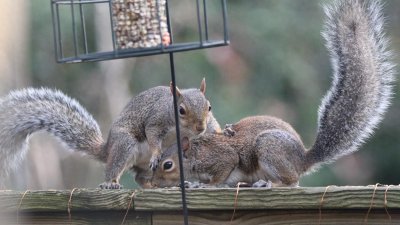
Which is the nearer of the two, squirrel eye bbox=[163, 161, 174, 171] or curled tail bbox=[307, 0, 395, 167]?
curled tail bbox=[307, 0, 395, 167]

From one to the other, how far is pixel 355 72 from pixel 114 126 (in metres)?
0.93

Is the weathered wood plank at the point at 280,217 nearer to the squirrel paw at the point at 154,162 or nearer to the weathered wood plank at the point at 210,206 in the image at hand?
the weathered wood plank at the point at 210,206

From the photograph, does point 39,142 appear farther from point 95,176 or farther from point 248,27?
point 248,27

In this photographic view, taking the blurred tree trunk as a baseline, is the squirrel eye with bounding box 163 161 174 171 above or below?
below

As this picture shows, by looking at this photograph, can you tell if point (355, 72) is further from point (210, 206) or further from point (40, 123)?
point (40, 123)

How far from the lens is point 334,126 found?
3297 mm

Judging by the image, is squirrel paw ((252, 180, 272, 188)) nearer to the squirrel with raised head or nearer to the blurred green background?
the squirrel with raised head

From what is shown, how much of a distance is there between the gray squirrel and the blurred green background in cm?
360

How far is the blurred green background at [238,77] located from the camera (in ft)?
24.7

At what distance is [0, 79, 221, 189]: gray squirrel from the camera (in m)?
3.38

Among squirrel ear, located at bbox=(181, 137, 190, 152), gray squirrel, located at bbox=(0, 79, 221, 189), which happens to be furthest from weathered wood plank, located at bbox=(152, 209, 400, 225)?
squirrel ear, located at bbox=(181, 137, 190, 152)

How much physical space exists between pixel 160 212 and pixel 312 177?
4547 mm

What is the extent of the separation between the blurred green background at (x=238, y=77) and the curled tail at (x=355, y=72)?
12.7 ft

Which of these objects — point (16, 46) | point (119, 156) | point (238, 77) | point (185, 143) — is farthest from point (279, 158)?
point (238, 77)
